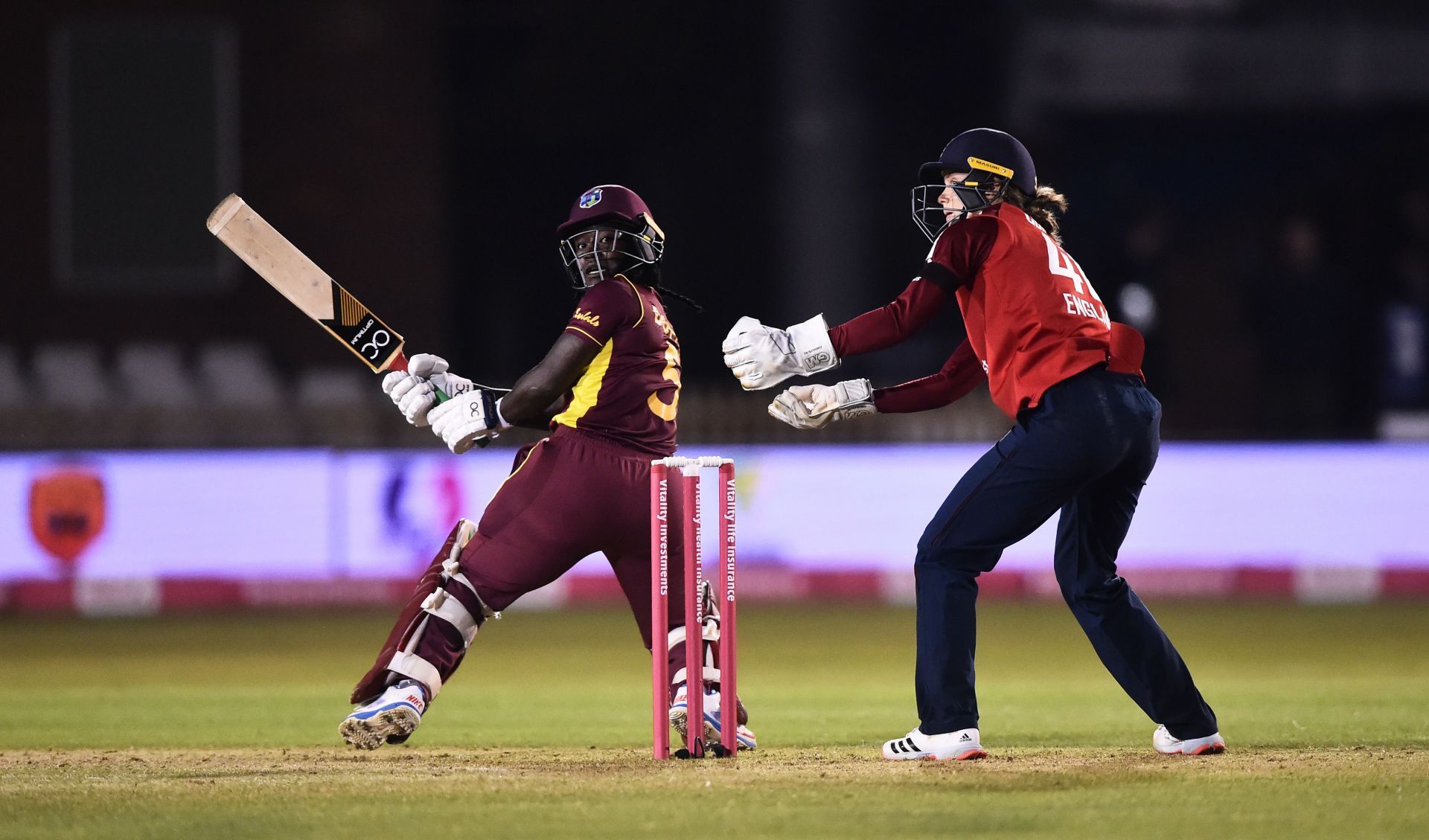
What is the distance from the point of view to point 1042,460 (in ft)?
18.4

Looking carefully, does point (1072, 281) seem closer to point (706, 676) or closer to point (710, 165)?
point (706, 676)

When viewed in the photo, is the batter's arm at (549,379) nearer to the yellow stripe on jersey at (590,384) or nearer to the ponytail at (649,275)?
the yellow stripe on jersey at (590,384)

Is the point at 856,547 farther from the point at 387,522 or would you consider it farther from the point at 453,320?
the point at 453,320

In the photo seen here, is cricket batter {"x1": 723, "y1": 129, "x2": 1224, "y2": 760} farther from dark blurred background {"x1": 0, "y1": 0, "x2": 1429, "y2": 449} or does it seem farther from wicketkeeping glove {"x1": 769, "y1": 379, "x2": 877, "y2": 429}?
dark blurred background {"x1": 0, "y1": 0, "x2": 1429, "y2": 449}

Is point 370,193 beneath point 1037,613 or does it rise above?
above

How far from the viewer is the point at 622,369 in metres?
6.05

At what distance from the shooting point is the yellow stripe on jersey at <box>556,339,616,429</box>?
238 inches

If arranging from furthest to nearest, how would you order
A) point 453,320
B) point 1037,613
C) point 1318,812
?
point 453,320, point 1037,613, point 1318,812

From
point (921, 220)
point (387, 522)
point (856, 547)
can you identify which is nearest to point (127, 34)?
point (387, 522)

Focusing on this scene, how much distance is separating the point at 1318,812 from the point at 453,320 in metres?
15.6

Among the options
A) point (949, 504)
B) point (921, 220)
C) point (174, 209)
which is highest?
point (174, 209)

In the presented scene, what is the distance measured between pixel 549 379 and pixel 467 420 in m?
0.31

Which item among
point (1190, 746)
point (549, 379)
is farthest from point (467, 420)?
point (1190, 746)

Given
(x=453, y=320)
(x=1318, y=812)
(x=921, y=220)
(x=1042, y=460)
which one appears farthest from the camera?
(x=453, y=320)
